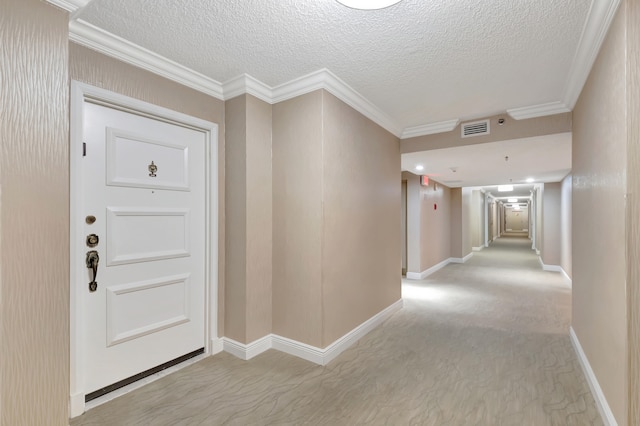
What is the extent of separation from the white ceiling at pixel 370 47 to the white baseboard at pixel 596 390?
2.24 meters

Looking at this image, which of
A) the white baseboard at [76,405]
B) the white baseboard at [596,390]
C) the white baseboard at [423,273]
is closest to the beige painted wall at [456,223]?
the white baseboard at [423,273]

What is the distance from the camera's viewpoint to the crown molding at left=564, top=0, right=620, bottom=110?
5.30ft

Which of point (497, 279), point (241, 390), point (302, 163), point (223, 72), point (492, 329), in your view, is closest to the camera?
point (241, 390)

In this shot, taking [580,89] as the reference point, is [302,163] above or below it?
below

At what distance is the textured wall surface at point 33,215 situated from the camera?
4.40 ft

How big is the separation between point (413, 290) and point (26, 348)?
490cm

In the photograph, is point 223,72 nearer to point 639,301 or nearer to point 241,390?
point 241,390

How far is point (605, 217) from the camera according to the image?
183cm

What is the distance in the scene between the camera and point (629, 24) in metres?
1.41

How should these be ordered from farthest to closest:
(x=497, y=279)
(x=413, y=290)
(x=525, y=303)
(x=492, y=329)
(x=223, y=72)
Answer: (x=497, y=279), (x=413, y=290), (x=525, y=303), (x=492, y=329), (x=223, y=72)

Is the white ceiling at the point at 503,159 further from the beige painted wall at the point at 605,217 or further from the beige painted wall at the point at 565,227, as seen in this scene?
the beige painted wall at the point at 605,217

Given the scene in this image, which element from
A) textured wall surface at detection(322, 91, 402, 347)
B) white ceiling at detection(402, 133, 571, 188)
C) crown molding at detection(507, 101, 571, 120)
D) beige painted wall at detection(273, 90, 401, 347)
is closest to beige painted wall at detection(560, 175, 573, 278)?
white ceiling at detection(402, 133, 571, 188)

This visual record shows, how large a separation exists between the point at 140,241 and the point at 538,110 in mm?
4025

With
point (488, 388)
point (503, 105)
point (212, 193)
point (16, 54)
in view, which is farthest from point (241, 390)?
point (503, 105)
